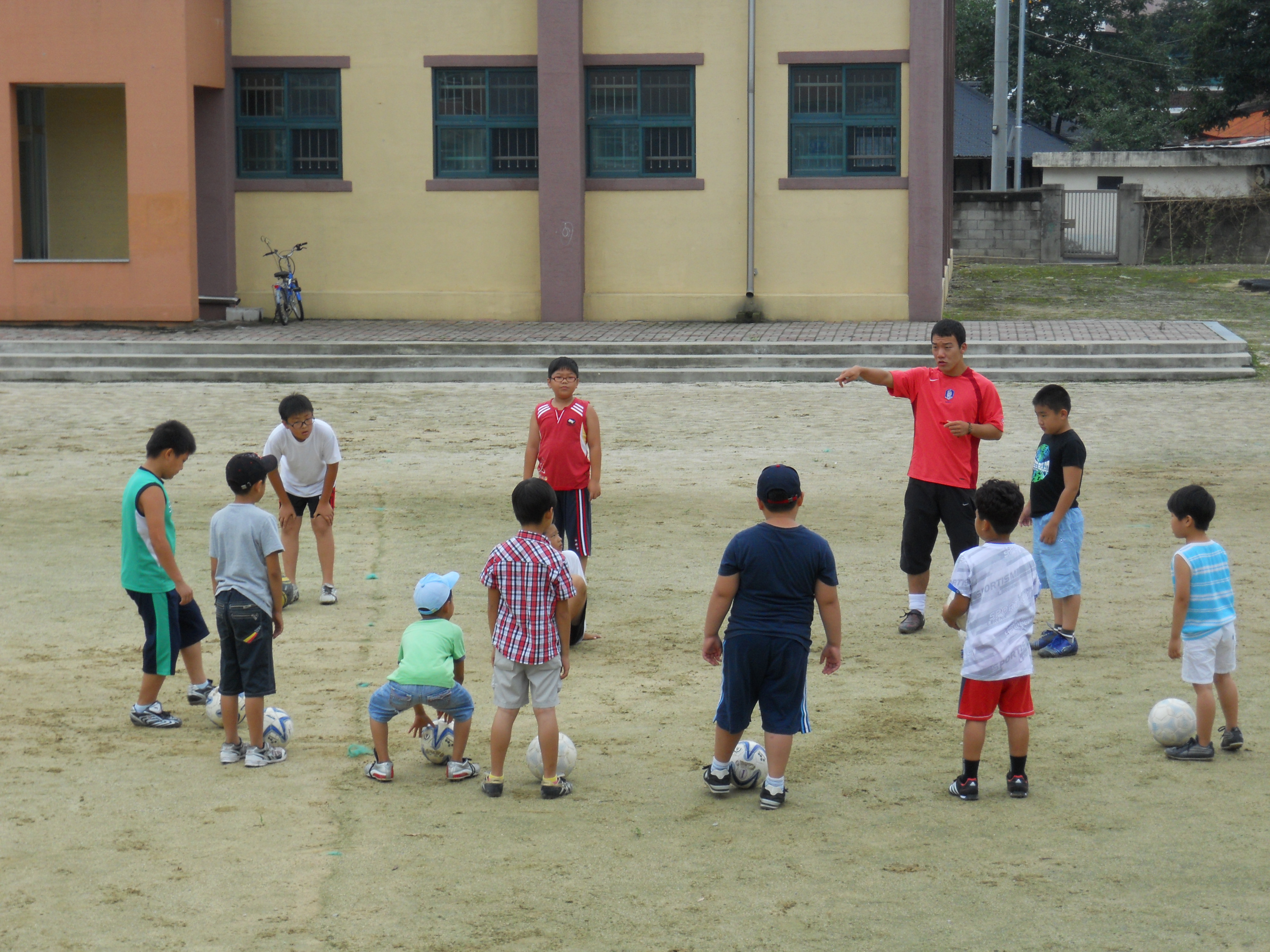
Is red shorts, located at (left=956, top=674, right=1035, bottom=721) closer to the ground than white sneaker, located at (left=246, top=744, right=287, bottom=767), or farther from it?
farther from it

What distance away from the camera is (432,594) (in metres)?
5.88

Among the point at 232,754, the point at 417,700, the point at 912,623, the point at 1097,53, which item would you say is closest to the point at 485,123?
the point at 912,623

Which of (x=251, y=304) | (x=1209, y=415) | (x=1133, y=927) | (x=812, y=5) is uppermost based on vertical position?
(x=812, y=5)

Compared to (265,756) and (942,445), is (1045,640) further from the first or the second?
(265,756)

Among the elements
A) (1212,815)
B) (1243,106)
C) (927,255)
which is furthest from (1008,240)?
(1212,815)

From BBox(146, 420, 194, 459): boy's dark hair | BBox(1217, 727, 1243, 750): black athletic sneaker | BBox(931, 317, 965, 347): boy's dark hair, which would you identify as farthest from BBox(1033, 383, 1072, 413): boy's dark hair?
BBox(146, 420, 194, 459): boy's dark hair

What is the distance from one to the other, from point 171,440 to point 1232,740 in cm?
493

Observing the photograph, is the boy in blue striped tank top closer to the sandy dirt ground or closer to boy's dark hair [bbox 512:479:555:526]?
the sandy dirt ground

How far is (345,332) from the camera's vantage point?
21.2 metres

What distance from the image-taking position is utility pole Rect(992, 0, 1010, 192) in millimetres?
34844

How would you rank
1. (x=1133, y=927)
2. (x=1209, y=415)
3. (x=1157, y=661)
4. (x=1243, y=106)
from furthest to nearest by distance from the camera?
(x=1243, y=106)
(x=1209, y=415)
(x=1157, y=661)
(x=1133, y=927)

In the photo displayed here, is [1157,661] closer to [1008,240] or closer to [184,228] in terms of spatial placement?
[184,228]

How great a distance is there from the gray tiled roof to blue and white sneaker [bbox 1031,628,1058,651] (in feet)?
129

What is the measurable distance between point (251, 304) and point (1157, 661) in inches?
727
